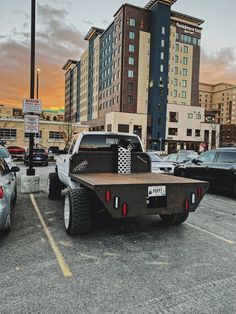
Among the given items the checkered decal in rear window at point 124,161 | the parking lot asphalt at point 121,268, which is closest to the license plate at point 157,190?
the parking lot asphalt at point 121,268

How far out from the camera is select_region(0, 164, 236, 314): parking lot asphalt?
106 inches

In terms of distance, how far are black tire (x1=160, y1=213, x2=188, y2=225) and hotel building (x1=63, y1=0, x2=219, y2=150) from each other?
50788 millimetres

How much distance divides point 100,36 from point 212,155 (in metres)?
69.5

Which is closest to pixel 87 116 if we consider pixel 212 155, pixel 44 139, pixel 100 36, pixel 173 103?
pixel 100 36

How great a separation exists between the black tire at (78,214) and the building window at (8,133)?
128 ft

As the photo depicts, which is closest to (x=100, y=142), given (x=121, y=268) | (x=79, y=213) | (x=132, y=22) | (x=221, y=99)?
(x=79, y=213)

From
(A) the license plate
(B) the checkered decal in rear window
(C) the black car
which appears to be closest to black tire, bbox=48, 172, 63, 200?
(B) the checkered decal in rear window

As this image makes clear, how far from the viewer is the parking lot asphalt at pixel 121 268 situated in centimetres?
270

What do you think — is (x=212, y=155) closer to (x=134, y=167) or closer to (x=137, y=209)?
(x=134, y=167)

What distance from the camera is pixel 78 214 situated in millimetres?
4445

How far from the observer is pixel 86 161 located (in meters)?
5.59

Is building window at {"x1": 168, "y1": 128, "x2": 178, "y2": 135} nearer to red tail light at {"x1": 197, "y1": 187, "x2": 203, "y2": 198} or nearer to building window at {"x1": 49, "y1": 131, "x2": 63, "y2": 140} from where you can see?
building window at {"x1": 49, "y1": 131, "x2": 63, "y2": 140}

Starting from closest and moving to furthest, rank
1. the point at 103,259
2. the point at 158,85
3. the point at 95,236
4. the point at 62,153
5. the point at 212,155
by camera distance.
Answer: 1. the point at 103,259
2. the point at 95,236
3. the point at 62,153
4. the point at 212,155
5. the point at 158,85

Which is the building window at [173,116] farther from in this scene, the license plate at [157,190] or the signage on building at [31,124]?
the license plate at [157,190]
